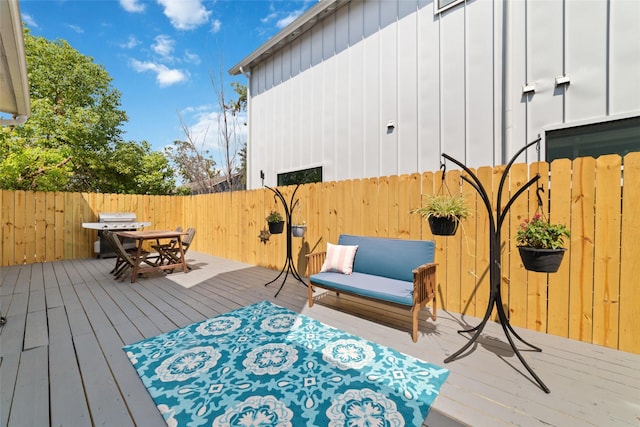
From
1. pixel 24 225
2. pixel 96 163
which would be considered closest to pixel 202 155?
pixel 96 163

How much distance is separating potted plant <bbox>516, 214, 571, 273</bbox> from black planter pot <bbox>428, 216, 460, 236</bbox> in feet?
1.69

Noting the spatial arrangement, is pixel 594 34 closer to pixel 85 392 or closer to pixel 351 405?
pixel 351 405

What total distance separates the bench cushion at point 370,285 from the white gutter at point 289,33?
5.81 m

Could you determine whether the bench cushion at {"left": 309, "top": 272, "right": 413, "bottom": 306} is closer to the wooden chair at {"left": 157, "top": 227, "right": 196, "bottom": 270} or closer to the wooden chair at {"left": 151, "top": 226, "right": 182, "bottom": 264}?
the wooden chair at {"left": 157, "top": 227, "right": 196, "bottom": 270}

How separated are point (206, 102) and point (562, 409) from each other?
41.9 ft

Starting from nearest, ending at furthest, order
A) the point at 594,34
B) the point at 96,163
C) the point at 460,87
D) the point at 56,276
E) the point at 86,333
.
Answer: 1. the point at 86,333
2. the point at 594,34
3. the point at 460,87
4. the point at 56,276
5. the point at 96,163

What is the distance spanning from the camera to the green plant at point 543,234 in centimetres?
187

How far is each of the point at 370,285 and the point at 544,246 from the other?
1.61m

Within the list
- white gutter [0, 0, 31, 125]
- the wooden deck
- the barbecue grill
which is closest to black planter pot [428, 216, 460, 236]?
the wooden deck

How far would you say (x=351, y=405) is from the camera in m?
1.67

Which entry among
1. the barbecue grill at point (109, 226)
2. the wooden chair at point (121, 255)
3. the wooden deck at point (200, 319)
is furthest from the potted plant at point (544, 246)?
the barbecue grill at point (109, 226)

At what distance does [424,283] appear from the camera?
2.73 m

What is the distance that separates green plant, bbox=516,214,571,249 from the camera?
1871 mm

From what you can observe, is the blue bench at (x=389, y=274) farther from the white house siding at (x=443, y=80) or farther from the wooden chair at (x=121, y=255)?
the wooden chair at (x=121, y=255)
